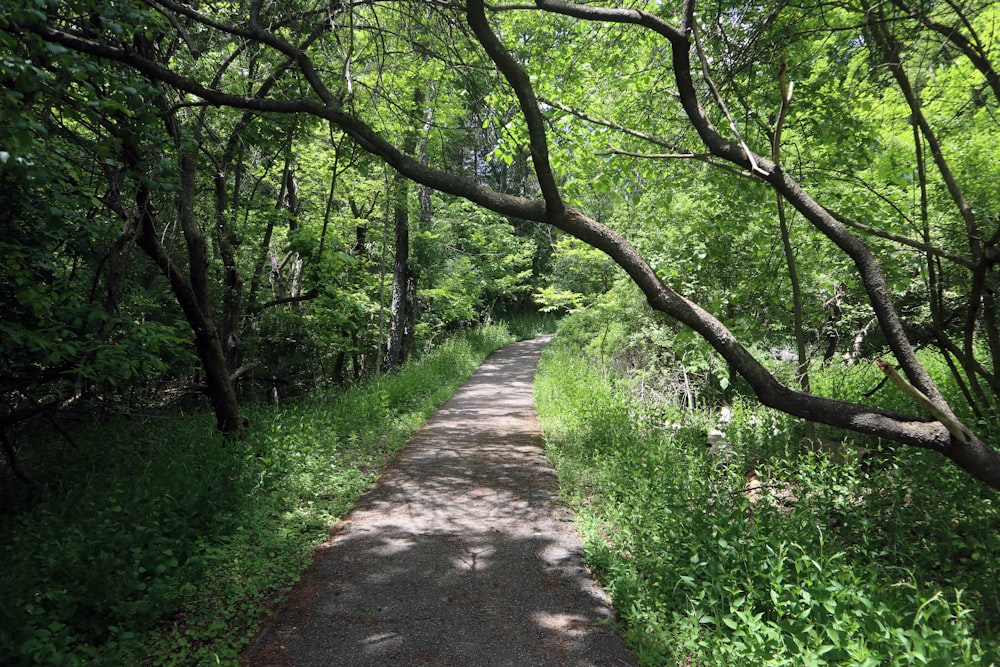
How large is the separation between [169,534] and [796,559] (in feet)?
15.0

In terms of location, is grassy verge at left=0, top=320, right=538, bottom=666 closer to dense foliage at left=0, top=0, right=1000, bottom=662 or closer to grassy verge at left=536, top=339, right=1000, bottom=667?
dense foliage at left=0, top=0, right=1000, bottom=662

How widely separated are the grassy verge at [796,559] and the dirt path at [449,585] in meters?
0.38

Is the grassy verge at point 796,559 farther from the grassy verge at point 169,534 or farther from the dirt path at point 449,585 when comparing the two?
the grassy verge at point 169,534

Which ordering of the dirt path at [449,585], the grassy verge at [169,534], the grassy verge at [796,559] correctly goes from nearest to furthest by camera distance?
the grassy verge at [796,559], the grassy verge at [169,534], the dirt path at [449,585]

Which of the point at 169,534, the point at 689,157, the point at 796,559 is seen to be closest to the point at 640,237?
the point at 689,157

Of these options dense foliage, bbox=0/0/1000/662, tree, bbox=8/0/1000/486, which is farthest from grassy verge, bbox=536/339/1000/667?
tree, bbox=8/0/1000/486

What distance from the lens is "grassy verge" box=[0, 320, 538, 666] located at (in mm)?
3143

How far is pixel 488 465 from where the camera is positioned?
7336 millimetres

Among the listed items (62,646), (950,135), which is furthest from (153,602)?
(950,135)

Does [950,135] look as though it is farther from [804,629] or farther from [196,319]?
[196,319]

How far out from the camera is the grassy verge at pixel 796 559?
261 centimetres

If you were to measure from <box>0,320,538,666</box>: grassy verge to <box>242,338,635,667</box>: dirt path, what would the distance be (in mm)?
307

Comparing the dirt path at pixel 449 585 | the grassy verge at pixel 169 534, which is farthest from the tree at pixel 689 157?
the grassy verge at pixel 169 534

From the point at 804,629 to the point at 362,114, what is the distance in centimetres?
750
